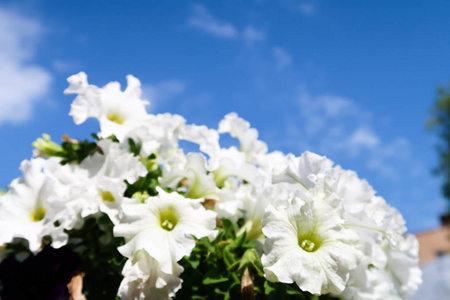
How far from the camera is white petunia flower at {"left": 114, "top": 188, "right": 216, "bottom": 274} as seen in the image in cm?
107

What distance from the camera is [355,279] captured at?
1315mm

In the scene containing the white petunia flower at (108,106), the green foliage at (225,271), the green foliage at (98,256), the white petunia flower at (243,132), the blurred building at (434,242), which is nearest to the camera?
the green foliage at (225,271)

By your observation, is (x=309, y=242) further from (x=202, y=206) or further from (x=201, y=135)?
(x=201, y=135)

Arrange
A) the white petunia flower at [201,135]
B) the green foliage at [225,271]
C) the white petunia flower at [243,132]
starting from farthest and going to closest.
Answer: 1. the white petunia flower at [243,132]
2. the white petunia flower at [201,135]
3. the green foliage at [225,271]

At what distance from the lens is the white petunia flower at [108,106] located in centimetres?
138


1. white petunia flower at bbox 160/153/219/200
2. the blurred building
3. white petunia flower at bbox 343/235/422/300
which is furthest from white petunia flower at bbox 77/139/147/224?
the blurred building

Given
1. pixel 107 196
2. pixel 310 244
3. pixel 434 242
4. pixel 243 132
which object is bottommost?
pixel 310 244

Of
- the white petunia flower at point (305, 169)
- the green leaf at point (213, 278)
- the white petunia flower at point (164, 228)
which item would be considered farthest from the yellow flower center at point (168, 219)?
the white petunia flower at point (305, 169)

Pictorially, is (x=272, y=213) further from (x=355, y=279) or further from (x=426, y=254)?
(x=426, y=254)

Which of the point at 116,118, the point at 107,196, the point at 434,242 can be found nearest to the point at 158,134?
the point at 116,118

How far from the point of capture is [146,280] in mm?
1079

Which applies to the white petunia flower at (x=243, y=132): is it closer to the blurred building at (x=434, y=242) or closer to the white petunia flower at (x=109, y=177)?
the white petunia flower at (x=109, y=177)

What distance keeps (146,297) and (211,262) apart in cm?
20

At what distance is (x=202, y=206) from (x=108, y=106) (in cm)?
47
